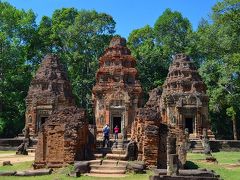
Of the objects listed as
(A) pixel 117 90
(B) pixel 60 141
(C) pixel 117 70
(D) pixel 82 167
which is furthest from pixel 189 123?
(D) pixel 82 167

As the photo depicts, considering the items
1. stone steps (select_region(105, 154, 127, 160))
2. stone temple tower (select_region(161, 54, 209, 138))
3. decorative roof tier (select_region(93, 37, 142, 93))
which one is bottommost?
stone steps (select_region(105, 154, 127, 160))

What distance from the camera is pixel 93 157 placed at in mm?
17188

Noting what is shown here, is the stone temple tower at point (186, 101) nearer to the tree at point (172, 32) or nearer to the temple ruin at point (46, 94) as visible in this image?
the temple ruin at point (46, 94)

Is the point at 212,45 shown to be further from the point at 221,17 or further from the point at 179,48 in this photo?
the point at 179,48

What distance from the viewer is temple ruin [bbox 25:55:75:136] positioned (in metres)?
32.4

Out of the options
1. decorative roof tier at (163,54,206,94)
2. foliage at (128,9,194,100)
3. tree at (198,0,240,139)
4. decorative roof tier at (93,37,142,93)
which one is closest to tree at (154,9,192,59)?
foliage at (128,9,194,100)

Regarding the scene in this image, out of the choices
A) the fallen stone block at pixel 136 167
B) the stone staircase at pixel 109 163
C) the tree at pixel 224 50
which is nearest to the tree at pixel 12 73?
the tree at pixel 224 50

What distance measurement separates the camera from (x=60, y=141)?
623 inches

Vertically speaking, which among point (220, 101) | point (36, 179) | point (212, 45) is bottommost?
point (36, 179)

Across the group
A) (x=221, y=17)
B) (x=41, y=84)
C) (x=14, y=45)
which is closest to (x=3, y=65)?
(x=14, y=45)

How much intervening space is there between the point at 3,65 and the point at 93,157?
88.7 feet

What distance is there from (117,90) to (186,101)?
20.7 ft

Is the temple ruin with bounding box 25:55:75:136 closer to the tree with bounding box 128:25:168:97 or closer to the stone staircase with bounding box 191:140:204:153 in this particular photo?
the stone staircase with bounding box 191:140:204:153

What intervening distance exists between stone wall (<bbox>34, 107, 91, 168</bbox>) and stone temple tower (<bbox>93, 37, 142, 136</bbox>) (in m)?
17.5
